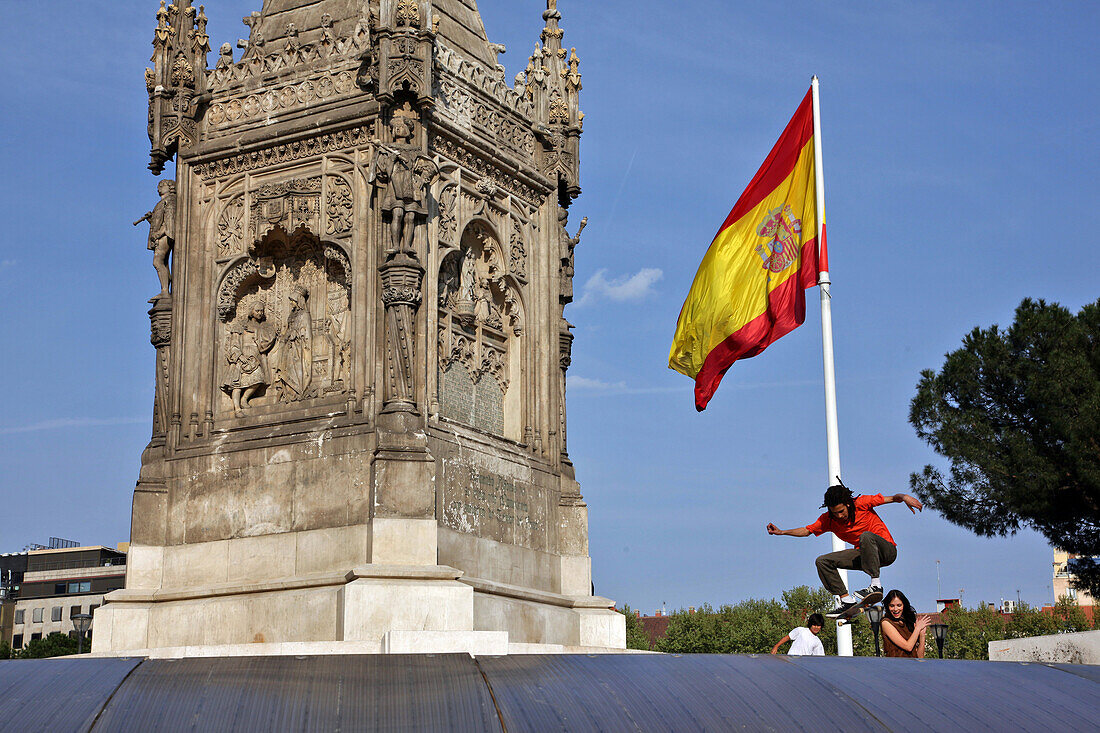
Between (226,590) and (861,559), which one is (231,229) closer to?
(226,590)

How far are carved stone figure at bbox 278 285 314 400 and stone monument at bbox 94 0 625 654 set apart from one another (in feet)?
0.10

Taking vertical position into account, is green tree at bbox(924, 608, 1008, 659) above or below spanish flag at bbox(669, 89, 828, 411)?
below

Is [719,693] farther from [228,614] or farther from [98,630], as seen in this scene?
[98,630]

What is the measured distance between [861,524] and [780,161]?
7769 mm

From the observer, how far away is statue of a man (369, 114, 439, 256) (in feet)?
63.3

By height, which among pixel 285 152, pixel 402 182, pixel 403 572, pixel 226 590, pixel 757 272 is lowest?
pixel 226 590

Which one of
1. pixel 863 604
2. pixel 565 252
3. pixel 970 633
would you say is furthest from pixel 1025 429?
pixel 970 633

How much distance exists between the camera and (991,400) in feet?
104

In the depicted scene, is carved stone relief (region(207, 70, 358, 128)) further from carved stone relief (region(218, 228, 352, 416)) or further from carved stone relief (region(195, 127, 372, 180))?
carved stone relief (region(218, 228, 352, 416))

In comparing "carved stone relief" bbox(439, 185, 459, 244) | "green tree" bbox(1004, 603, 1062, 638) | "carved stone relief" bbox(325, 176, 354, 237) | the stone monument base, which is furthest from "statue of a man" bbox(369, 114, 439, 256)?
"green tree" bbox(1004, 603, 1062, 638)

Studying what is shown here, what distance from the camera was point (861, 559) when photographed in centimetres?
1351

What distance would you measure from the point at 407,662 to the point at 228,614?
903 cm

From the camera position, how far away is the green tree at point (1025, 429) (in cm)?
2900

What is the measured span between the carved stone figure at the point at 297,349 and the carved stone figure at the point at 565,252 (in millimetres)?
4227
